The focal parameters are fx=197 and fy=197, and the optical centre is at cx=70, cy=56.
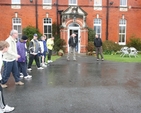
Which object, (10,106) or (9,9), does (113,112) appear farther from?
(9,9)

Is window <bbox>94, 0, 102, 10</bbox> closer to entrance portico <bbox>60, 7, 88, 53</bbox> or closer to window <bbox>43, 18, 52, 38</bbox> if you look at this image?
entrance portico <bbox>60, 7, 88, 53</bbox>

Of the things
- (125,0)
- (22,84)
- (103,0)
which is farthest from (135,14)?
(22,84)

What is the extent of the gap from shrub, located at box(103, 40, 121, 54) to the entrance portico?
222 cm

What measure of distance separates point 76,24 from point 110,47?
451 centimetres

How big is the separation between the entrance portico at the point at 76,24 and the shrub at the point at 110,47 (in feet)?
7.28

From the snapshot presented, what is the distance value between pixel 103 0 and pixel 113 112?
66.9ft

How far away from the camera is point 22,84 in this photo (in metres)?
7.09

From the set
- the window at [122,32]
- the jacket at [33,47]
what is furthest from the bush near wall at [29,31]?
the jacket at [33,47]

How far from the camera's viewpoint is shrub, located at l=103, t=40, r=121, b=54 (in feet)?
69.8

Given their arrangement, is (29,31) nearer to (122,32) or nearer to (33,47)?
(122,32)

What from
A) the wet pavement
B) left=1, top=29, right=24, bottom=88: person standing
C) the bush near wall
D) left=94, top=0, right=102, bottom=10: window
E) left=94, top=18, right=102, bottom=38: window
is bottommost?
the wet pavement

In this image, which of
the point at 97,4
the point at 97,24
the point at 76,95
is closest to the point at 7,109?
the point at 76,95

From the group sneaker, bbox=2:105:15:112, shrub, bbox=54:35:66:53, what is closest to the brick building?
shrub, bbox=54:35:66:53

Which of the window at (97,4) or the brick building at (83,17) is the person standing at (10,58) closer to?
the brick building at (83,17)
